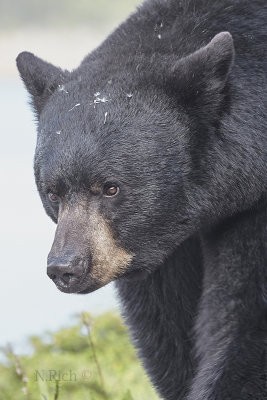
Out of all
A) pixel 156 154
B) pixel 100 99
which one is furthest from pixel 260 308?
pixel 100 99

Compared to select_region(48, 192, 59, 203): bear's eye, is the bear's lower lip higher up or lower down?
lower down

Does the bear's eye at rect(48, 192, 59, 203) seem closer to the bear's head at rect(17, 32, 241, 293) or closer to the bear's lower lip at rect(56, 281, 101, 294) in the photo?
the bear's head at rect(17, 32, 241, 293)

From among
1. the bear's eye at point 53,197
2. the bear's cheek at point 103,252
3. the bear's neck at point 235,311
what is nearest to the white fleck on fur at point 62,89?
the bear's eye at point 53,197

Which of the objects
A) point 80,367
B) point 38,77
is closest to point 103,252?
point 38,77

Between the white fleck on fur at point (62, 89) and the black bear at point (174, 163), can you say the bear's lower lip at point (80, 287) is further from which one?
the white fleck on fur at point (62, 89)

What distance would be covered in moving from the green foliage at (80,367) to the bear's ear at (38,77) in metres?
1.69

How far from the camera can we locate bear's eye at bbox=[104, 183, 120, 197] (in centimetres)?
517

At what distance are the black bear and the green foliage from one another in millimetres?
1268

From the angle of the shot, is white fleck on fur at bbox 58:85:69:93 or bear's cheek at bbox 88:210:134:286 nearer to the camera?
bear's cheek at bbox 88:210:134:286

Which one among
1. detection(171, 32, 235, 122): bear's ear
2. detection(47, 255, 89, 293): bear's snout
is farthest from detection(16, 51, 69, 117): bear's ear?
detection(47, 255, 89, 293): bear's snout

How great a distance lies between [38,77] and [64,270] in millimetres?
1336

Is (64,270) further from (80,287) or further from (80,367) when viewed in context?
(80,367)

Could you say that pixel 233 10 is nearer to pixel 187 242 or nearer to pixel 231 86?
pixel 231 86

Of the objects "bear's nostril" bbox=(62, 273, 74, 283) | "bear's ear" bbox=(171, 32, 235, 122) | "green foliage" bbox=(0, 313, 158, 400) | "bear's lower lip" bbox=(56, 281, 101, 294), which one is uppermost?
"bear's ear" bbox=(171, 32, 235, 122)
